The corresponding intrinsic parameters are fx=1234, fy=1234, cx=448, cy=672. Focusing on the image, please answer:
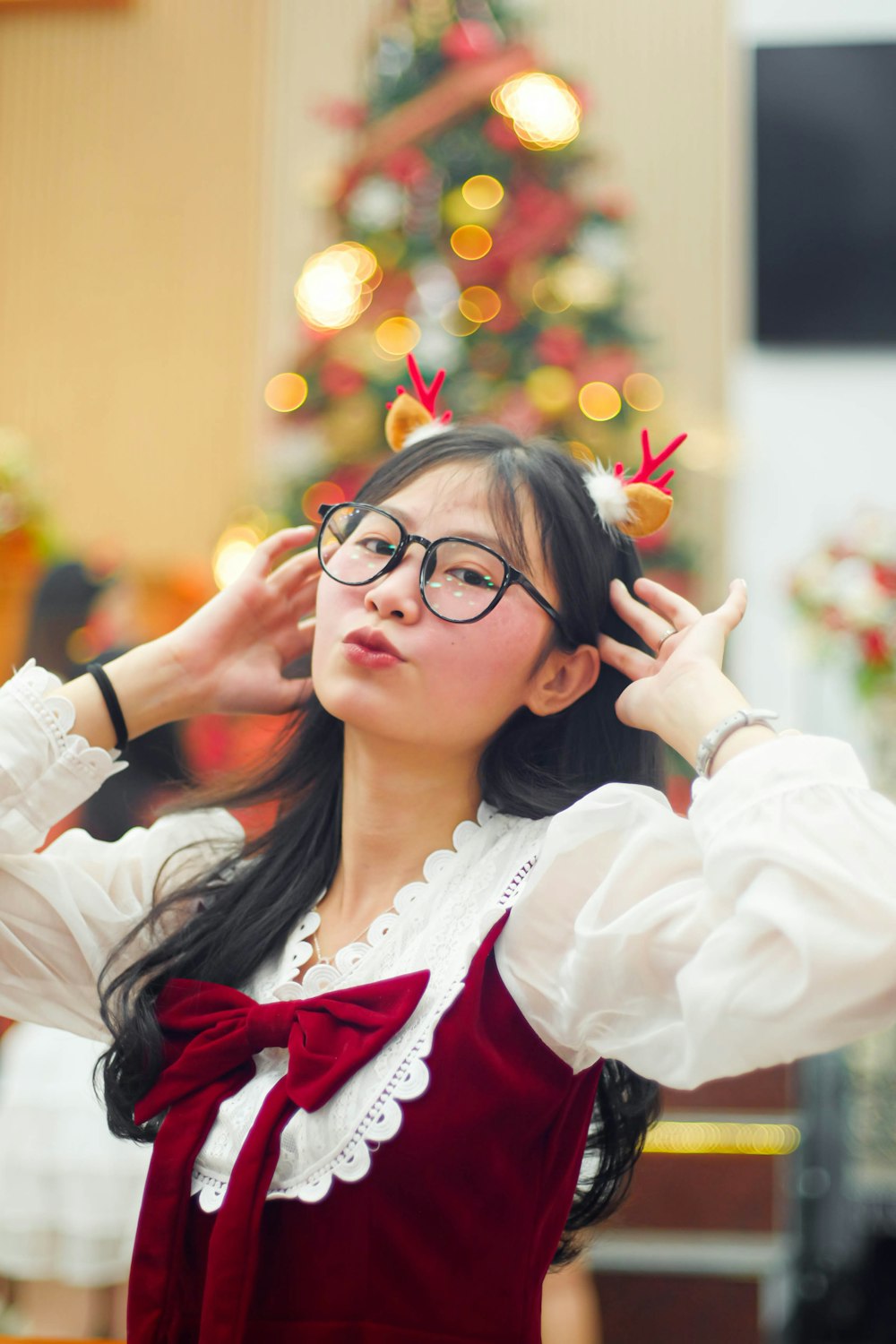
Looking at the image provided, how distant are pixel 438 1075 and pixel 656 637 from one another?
443mm

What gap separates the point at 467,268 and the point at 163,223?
1386 millimetres

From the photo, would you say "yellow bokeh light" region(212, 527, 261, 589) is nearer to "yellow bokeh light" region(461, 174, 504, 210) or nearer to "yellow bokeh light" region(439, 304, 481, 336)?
"yellow bokeh light" region(439, 304, 481, 336)

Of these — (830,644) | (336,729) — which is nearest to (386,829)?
(336,729)

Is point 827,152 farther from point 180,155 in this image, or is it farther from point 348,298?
point 180,155

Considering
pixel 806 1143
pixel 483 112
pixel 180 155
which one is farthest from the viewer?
pixel 180 155

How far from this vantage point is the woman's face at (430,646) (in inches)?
43.1

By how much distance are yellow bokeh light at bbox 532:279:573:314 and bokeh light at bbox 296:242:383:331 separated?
1.71 ft

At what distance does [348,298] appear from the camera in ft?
13.5

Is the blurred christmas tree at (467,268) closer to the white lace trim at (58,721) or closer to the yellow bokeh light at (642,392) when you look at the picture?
the yellow bokeh light at (642,392)

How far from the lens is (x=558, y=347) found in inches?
151

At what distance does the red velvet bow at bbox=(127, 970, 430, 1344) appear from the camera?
0.99 m

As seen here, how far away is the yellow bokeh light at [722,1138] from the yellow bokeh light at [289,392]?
2.56 m

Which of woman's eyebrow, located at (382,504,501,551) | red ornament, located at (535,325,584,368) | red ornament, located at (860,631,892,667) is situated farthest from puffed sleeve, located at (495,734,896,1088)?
red ornament, located at (535,325,584,368)

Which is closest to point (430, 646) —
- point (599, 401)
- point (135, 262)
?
point (599, 401)
